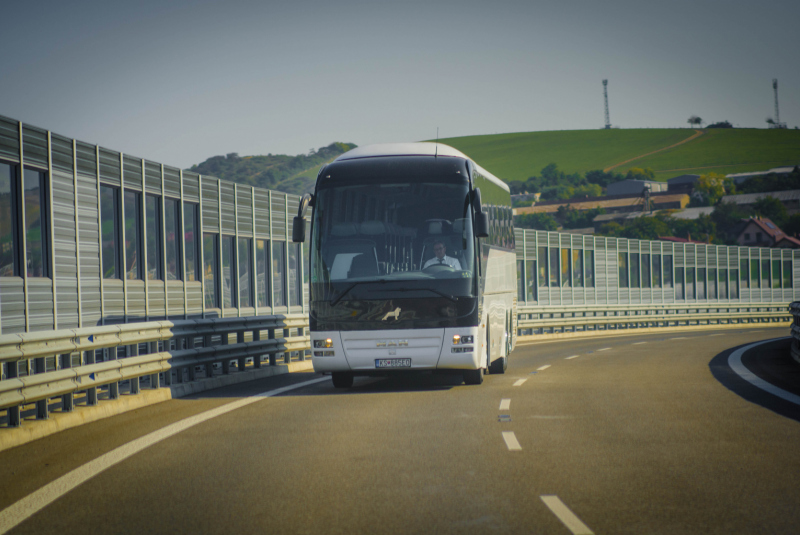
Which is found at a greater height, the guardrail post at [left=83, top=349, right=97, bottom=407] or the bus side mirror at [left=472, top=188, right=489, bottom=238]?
the bus side mirror at [left=472, top=188, right=489, bottom=238]

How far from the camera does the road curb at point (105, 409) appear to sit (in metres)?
9.52

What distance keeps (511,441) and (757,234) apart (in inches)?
6812

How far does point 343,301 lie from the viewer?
14227mm

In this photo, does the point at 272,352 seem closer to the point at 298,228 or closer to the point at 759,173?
the point at 298,228

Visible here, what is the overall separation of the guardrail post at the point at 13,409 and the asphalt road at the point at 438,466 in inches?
14.3

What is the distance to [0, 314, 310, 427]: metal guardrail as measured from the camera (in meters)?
9.59

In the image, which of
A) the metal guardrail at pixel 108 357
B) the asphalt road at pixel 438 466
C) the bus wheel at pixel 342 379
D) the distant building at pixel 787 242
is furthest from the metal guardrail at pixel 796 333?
the distant building at pixel 787 242

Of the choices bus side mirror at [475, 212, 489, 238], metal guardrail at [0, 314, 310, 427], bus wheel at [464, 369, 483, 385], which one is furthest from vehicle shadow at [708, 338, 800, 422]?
metal guardrail at [0, 314, 310, 427]

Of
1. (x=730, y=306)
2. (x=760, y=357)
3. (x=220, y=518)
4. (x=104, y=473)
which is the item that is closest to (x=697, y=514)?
(x=220, y=518)

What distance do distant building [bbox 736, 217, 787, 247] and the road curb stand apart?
166 meters

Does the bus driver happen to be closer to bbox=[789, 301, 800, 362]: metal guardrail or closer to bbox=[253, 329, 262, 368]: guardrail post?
bbox=[253, 329, 262, 368]: guardrail post

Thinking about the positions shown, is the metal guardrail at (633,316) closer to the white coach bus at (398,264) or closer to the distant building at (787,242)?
the white coach bus at (398,264)

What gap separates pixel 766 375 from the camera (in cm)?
1689

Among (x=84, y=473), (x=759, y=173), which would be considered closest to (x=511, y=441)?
(x=84, y=473)
